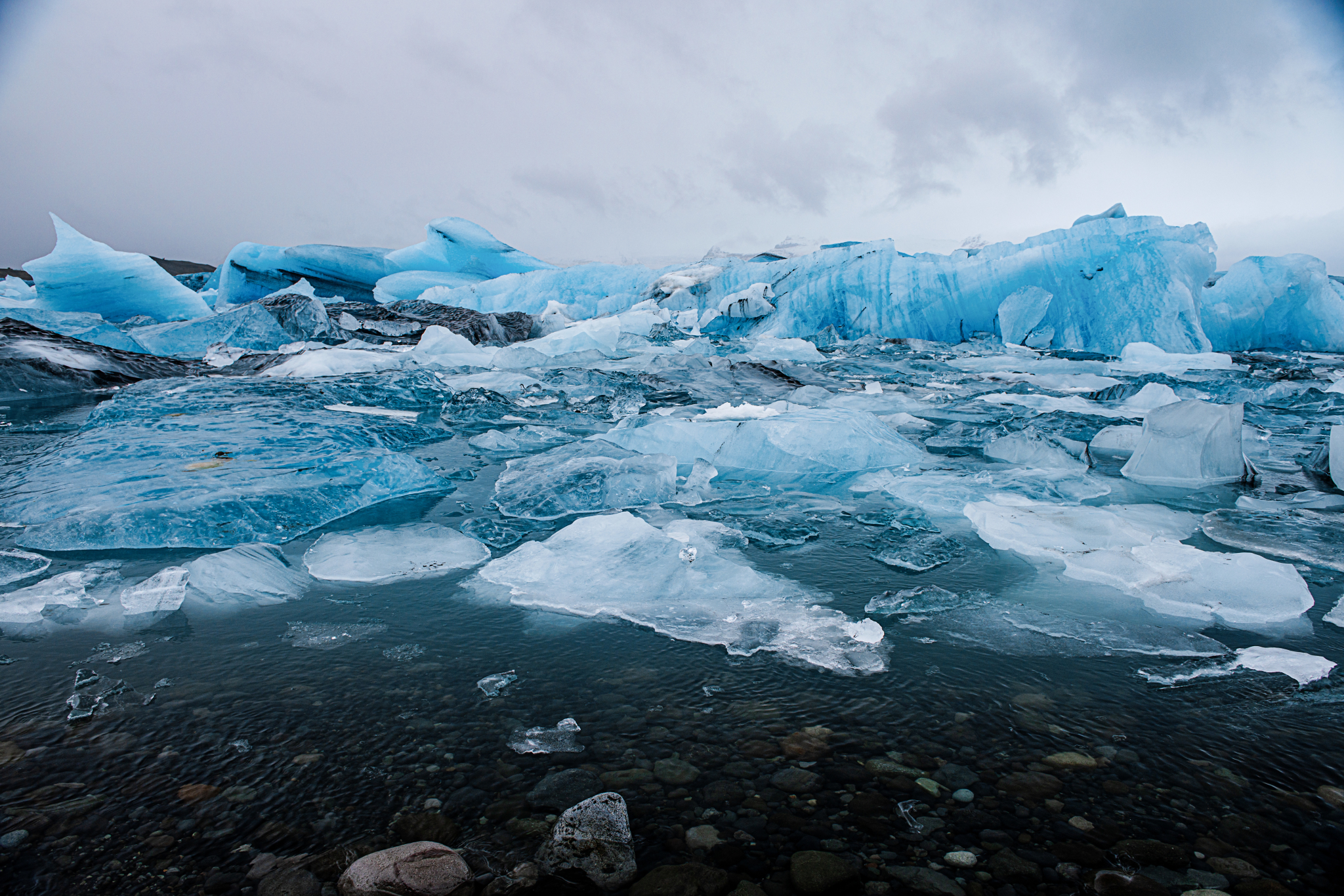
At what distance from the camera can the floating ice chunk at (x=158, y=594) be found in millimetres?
1740

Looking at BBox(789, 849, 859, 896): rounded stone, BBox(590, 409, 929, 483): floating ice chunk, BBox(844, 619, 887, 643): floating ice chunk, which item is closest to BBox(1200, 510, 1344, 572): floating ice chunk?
BBox(590, 409, 929, 483): floating ice chunk

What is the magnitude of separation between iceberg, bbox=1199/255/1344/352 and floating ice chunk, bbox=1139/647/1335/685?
12.9m

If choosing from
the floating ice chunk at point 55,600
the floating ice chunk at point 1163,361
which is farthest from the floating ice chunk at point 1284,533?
the floating ice chunk at point 1163,361

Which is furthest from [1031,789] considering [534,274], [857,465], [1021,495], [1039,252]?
[534,274]

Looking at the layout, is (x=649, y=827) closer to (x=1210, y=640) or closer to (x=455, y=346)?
(x=1210, y=640)

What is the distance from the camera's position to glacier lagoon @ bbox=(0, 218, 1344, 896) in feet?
3.15

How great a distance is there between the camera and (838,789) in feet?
3.44

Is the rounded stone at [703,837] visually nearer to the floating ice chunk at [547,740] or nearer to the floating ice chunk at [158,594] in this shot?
the floating ice chunk at [547,740]

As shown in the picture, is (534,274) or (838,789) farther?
(534,274)

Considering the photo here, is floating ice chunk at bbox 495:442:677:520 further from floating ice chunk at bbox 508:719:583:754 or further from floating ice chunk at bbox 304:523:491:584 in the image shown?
floating ice chunk at bbox 508:719:583:754

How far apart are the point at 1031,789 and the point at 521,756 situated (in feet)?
2.67

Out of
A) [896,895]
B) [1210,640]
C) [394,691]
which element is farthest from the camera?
[1210,640]

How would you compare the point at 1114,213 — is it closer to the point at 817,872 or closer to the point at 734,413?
the point at 734,413

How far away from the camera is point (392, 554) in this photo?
7.16ft
